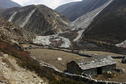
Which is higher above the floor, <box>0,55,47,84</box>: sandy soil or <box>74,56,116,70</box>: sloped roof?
<box>0,55,47,84</box>: sandy soil

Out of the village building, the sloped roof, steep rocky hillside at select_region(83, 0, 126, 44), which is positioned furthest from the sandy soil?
steep rocky hillside at select_region(83, 0, 126, 44)

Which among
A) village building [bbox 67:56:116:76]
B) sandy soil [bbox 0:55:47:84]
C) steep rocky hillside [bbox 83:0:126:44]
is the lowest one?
steep rocky hillside [bbox 83:0:126:44]

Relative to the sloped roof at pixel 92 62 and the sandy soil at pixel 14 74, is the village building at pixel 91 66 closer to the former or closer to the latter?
the sloped roof at pixel 92 62

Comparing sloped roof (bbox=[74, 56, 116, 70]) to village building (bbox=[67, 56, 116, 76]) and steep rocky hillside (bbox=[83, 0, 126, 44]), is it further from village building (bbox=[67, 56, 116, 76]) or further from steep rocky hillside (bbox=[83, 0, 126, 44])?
steep rocky hillside (bbox=[83, 0, 126, 44])

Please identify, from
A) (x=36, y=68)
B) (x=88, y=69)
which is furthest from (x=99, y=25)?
(x=36, y=68)

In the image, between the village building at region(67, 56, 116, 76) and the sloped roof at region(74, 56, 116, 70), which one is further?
the sloped roof at region(74, 56, 116, 70)

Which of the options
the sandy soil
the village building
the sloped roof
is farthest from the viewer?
the sloped roof

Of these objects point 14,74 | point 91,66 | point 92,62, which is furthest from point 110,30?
point 14,74

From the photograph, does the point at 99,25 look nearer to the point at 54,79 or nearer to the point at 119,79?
the point at 119,79

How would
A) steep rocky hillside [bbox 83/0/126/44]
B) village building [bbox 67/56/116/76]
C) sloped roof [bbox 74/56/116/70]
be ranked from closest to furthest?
village building [bbox 67/56/116/76]
sloped roof [bbox 74/56/116/70]
steep rocky hillside [bbox 83/0/126/44]
